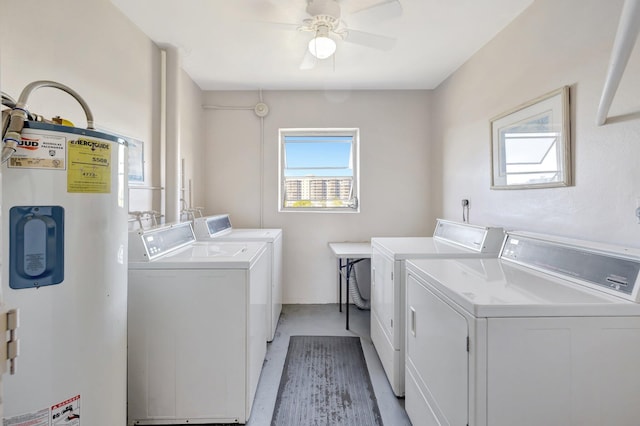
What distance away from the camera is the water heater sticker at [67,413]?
1037 mm

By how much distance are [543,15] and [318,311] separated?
294 cm

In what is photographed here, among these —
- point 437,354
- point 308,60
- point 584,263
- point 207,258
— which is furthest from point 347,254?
point 584,263

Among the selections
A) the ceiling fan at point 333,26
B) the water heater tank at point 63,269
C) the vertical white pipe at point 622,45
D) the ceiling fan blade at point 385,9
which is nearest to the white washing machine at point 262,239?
the water heater tank at point 63,269

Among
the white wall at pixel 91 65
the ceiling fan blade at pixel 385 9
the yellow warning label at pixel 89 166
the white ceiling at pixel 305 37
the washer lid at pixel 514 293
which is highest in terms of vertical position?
the white ceiling at pixel 305 37

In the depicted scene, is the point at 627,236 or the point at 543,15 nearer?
the point at 627,236

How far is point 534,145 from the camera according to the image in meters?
1.79

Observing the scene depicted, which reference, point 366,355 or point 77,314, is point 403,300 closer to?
point 366,355

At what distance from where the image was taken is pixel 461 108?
2.68 metres

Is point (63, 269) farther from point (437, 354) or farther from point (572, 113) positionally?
point (572, 113)

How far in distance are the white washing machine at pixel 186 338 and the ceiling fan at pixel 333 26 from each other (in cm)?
142

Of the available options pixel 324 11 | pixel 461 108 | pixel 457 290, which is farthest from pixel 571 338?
pixel 461 108

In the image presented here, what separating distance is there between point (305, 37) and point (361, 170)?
1.50 m

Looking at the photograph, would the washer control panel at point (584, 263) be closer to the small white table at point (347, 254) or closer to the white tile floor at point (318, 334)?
the white tile floor at point (318, 334)

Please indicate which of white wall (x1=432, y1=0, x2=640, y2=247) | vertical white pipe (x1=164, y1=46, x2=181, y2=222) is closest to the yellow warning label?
vertical white pipe (x1=164, y1=46, x2=181, y2=222)
